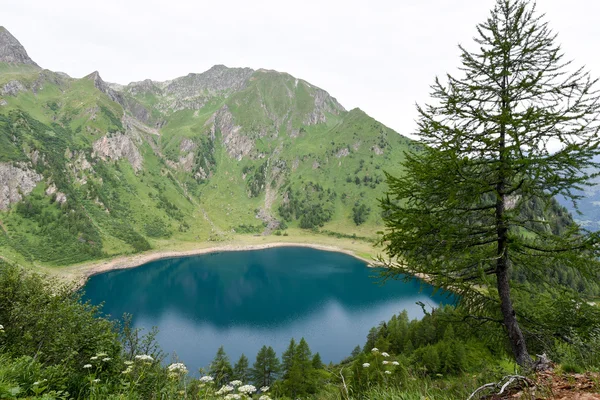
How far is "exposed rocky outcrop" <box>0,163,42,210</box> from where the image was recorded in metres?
114

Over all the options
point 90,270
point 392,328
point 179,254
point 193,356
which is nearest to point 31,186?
point 90,270

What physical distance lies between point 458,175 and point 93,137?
224 m

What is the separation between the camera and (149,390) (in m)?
6.89

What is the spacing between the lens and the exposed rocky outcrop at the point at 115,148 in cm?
17788

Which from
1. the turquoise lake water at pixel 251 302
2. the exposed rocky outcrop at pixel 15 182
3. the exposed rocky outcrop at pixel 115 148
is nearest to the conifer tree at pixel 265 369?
the turquoise lake water at pixel 251 302

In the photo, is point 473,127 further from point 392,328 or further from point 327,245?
point 327,245

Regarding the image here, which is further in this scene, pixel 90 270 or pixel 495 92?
pixel 90 270

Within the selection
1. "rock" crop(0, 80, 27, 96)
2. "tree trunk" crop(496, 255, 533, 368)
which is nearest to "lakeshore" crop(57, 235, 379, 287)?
"tree trunk" crop(496, 255, 533, 368)

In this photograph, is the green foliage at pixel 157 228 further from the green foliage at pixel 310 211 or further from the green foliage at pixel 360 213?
the green foliage at pixel 360 213

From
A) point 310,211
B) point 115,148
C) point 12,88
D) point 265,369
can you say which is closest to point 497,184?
point 265,369

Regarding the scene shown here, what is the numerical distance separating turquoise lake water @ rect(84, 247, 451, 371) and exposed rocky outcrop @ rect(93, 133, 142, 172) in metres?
101

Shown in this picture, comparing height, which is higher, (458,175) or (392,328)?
(458,175)

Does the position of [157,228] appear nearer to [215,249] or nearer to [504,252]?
[215,249]

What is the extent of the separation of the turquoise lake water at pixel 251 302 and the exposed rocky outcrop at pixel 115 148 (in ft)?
333
